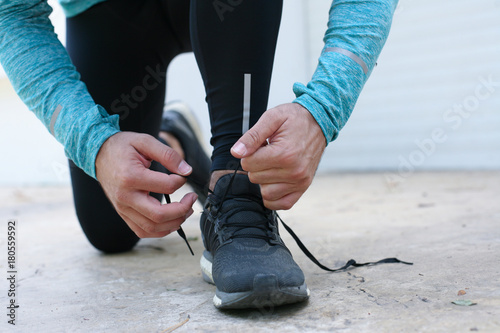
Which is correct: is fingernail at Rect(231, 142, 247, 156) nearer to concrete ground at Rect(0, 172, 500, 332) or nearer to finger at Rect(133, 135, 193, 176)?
finger at Rect(133, 135, 193, 176)

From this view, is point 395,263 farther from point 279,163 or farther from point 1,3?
point 1,3

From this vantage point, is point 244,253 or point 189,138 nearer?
point 244,253

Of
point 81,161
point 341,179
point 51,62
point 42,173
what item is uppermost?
point 51,62

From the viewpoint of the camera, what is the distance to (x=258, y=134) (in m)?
0.75

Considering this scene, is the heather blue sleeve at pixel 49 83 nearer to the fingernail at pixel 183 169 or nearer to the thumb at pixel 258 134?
→ the fingernail at pixel 183 169

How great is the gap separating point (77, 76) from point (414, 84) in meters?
2.97

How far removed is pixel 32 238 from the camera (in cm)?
179

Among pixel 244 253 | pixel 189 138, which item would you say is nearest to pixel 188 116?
pixel 189 138

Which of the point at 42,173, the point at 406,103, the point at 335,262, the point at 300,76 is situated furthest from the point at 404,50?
the point at 42,173

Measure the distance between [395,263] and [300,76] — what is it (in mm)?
2918

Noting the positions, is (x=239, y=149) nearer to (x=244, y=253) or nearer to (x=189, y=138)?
(x=244, y=253)

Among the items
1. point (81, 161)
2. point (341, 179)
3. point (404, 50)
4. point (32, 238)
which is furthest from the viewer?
point (404, 50)

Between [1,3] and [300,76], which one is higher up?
[1,3]

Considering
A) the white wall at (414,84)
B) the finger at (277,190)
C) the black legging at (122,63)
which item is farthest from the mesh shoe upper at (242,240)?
the white wall at (414,84)
